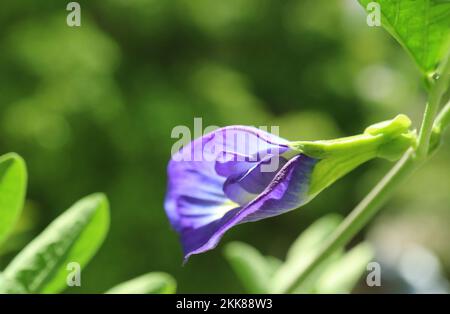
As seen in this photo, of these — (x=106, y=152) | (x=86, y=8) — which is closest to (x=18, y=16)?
(x=86, y=8)

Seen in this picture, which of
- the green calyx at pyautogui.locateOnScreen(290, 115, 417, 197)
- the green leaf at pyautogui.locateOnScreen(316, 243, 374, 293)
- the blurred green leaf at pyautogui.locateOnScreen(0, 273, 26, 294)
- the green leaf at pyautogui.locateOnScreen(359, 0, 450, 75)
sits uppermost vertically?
the green leaf at pyautogui.locateOnScreen(359, 0, 450, 75)

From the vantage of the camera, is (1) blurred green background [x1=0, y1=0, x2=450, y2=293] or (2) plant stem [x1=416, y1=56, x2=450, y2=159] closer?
(2) plant stem [x1=416, y1=56, x2=450, y2=159]

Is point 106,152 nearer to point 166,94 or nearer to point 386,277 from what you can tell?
point 166,94
